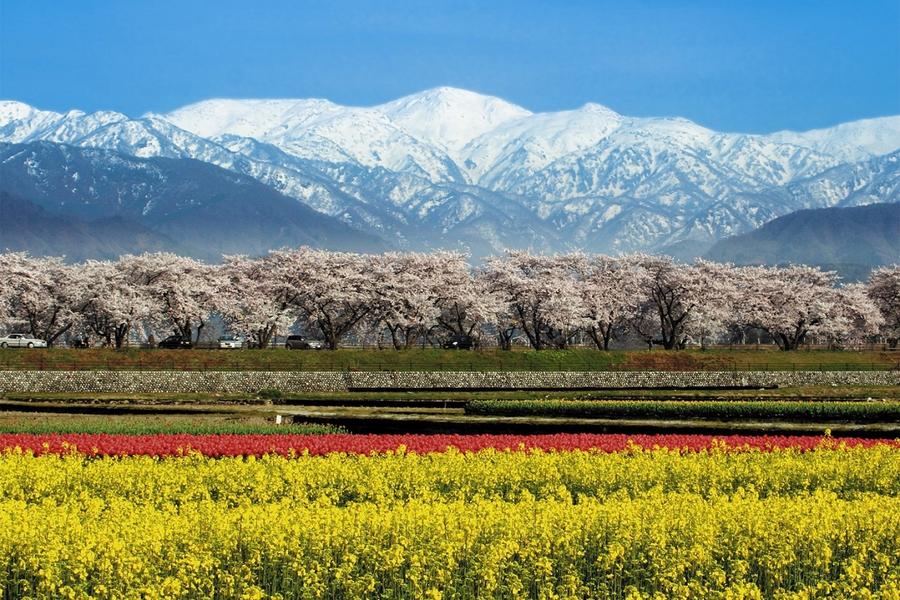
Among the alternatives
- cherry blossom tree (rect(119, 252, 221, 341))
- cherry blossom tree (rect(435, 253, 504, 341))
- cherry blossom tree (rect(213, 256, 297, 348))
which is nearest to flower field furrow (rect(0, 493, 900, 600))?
cherry blossom tree (rect(435, 253, 504, 341))

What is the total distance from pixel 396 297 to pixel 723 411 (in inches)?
2437

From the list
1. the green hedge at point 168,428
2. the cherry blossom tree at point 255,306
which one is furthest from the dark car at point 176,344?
the green hedge at point 168,428

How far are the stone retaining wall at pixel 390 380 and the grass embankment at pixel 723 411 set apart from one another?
19302mm

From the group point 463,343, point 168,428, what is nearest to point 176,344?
point 463,343

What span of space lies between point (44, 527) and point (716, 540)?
9472 millimetres

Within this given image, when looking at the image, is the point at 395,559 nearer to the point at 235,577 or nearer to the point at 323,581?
the point at 323,581

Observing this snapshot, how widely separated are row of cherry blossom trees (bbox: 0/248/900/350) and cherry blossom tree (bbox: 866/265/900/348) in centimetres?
740

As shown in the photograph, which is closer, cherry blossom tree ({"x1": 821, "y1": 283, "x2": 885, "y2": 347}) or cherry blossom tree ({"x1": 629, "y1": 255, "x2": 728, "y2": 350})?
cherry blossom tree ({"x1": 629, "y1": 255, "x2": 728, "y2": 350})

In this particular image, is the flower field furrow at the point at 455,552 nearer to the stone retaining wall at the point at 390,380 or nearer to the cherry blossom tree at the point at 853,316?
the stone retaining wall at the point at 390,380

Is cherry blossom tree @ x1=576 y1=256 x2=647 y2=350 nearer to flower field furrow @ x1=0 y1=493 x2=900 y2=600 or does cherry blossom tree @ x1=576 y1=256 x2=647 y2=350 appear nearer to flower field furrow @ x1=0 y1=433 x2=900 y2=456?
flower field furrow @ x1=0 y1=433 x2=900 y2=456

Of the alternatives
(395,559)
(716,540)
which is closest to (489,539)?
(395,559)

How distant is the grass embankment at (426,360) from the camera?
7719cm

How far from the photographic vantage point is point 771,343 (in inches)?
6841

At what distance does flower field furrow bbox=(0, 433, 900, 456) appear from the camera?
91.2 feet
